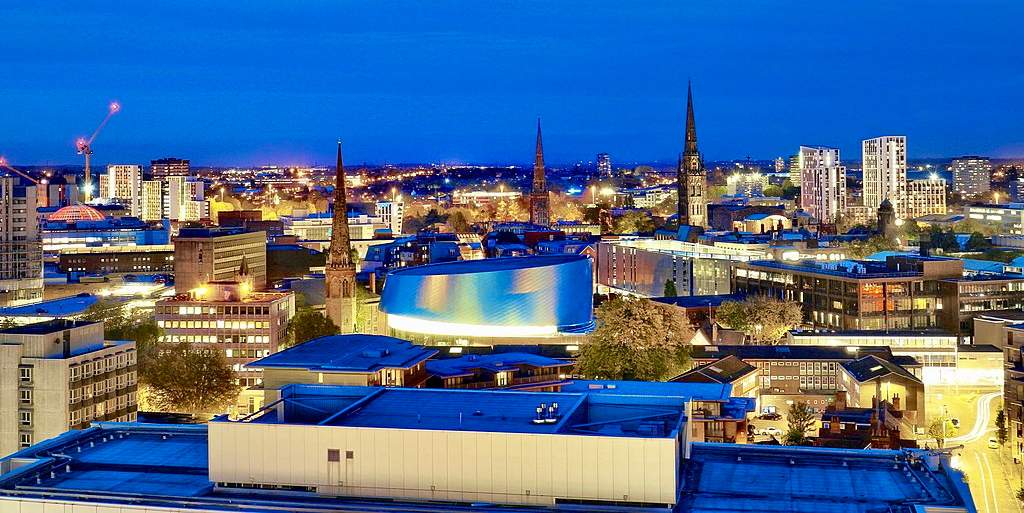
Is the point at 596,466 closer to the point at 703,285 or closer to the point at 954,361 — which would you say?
the point at 954,361

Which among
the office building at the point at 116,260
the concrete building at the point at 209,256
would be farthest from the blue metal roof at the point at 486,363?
the office building at the point at 116,260

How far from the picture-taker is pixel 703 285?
2655 inches

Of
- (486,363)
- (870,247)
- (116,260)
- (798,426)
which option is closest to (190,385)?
(486,363)

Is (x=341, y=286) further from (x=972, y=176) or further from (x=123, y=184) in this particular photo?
(x=972, y=176)

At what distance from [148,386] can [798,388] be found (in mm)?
20124

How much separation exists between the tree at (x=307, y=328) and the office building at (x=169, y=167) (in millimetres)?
120639

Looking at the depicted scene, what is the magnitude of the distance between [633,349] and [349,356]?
1106 centimetres

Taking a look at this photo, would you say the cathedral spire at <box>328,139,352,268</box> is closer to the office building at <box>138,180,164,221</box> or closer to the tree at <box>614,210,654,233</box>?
the tree at <box>614,210,654,233</box>

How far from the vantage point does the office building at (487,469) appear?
15.7m

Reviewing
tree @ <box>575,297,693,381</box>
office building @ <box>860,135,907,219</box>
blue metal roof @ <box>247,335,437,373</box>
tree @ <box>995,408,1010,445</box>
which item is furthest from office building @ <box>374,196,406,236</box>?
blue metal roof @ <box>247,335,437,373</box>

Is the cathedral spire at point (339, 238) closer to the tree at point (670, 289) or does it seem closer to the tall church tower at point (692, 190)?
the tree at point (670, 289)

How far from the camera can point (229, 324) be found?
47438 mm

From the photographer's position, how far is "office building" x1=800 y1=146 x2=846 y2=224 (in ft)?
397

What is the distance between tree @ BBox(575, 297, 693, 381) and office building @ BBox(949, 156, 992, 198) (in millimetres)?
132267
